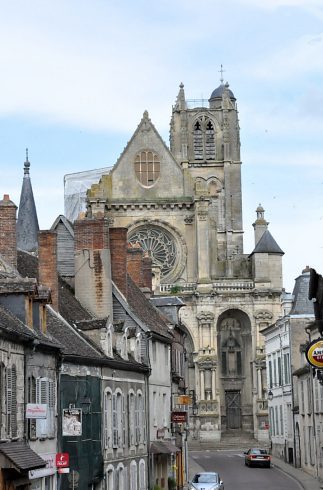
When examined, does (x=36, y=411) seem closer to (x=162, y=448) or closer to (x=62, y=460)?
(x=62, y=460)

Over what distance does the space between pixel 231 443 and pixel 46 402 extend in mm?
63784

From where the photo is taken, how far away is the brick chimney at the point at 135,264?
151 ft

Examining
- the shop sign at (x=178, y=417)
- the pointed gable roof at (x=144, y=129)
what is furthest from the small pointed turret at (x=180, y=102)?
the shop sign at (x=178, y=417)

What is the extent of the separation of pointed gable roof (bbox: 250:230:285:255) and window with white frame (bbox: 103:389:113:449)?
6216cm

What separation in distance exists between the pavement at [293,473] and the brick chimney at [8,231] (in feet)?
64.6

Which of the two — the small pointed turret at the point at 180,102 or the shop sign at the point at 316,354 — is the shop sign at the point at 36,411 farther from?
the small pointed turret at the point at 180,102

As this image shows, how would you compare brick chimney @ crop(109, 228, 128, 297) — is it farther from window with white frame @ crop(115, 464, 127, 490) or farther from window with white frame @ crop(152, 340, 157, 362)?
window with white frame @ crop(115, 464, 127, 490)

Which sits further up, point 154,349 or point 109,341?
point 154,349

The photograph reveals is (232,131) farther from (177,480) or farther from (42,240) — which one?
(42,240)

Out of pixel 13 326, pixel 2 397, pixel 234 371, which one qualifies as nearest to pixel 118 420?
pixel 13 326

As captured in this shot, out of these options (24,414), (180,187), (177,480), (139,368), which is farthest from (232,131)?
(24,414)

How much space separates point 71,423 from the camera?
91.5ft

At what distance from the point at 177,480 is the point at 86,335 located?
14659mm

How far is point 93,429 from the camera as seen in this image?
3023 cm
